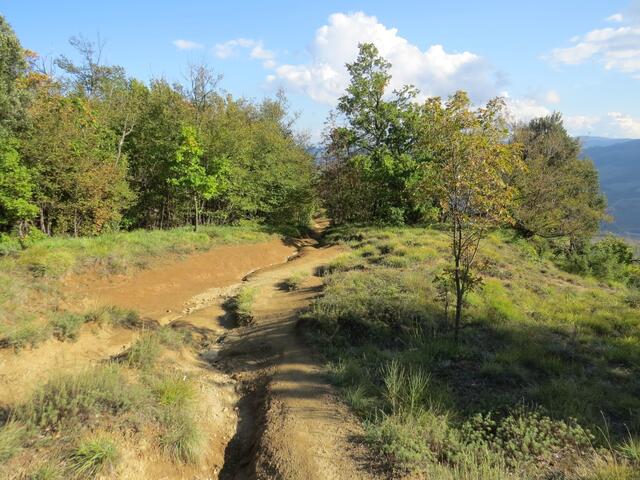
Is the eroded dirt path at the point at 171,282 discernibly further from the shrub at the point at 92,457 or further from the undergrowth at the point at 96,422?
the shrub at the point at 92,457

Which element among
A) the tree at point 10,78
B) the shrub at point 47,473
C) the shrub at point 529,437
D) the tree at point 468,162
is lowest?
the shrub at point 529,437

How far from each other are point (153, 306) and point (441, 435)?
11338 millimetres

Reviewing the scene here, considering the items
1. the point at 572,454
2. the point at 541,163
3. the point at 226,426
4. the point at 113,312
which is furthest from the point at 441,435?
the point at 541,163

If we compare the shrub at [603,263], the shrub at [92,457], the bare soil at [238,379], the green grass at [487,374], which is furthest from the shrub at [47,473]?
the shrub at [603,263]

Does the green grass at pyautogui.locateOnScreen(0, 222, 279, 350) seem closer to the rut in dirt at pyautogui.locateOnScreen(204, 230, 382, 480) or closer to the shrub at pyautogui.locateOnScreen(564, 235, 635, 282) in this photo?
the rut in dirt at pyautogui.locateOnScreen(204, 230, 382, 480)

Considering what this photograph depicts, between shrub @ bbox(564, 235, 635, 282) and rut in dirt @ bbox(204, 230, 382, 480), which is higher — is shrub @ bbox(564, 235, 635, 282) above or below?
below

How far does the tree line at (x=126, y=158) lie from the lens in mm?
16631

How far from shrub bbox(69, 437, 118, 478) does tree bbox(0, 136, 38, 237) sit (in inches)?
606

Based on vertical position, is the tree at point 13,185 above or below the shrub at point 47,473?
above

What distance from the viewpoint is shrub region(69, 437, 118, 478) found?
13.9ft

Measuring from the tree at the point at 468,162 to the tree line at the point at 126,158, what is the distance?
15767mm

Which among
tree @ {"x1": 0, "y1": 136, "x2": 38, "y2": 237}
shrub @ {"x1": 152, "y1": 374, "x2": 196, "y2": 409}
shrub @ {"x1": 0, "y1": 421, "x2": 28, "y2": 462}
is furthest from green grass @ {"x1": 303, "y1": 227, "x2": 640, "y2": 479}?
tree @ {"x1": 0, "y1": 136, "x2": 38, "y2": 237}

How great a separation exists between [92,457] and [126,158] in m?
22.6

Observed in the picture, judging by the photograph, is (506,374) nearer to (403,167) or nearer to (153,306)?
(153,306)
